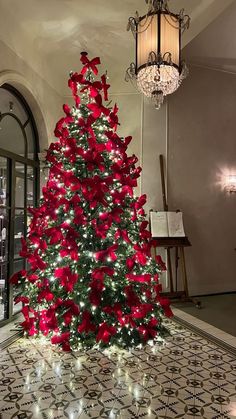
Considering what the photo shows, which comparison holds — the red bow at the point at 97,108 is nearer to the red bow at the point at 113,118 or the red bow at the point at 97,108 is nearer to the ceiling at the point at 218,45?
the red bow at the point at 113,118

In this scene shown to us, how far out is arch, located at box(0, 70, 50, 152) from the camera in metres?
3.67

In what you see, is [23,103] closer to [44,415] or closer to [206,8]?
[206,8]

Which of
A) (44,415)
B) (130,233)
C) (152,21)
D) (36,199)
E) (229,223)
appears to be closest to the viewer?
(44,415)

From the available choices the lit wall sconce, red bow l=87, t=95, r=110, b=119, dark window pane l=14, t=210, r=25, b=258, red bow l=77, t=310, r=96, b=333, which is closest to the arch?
dark window pane l=14, t=210, r=25, b=258

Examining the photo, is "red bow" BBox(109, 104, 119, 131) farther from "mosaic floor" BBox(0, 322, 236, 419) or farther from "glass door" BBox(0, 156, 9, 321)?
"mosaic floor" BBox(0, 322, 236, 419)

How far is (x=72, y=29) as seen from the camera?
398 cm

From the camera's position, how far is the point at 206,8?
3803mm

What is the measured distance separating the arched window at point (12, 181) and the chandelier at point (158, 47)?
5.61 feet

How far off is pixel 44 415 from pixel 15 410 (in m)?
0.20

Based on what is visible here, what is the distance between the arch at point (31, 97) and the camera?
3.67 m

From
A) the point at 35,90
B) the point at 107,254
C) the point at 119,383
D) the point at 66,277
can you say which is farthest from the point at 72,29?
the point at 119,383

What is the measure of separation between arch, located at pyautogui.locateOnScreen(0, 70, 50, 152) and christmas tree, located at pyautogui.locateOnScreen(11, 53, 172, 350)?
91cm

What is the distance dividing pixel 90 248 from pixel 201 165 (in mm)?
3042

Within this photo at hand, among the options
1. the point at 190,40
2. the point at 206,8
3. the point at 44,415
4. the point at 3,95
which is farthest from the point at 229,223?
the point at 44,415
